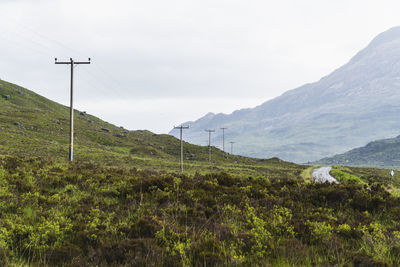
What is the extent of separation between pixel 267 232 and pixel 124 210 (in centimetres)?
405

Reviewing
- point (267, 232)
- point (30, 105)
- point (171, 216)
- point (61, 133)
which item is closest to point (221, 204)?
point (171, 216)

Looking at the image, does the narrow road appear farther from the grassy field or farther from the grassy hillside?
A: the grassy hillside

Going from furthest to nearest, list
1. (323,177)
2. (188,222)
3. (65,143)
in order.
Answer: (65,143) < (323,177) < (188,222)

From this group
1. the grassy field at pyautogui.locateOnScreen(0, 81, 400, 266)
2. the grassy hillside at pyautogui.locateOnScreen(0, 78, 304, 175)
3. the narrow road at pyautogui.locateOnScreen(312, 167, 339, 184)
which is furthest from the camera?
the grassy hillside at pyautogui.locateOnScreen(0, 78, 304, 175)

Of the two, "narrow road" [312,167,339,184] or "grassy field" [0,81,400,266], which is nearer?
"grassy field" [0,81,400,266]

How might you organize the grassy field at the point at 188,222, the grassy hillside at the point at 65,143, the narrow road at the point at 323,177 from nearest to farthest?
the grassy field at the point at 188,222
the narrow road at the point at 323,177
the grassy hillside at the point at 65,143

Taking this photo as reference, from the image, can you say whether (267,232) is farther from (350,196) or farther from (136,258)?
(350,196)

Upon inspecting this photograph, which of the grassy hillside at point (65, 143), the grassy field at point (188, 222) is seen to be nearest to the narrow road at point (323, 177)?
the grassy field at point (188, 222)

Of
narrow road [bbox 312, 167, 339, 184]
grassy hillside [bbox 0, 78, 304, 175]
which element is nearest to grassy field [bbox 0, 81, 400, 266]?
narrow road [bbox 312, 167, 339, 184]

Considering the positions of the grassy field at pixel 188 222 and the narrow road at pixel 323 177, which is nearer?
the grassy field at pixel 188 222

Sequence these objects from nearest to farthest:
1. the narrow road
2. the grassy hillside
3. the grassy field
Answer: the grassy field → the narrow road → the grassy hillside

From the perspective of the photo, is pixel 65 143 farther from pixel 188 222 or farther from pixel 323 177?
pixel 188 222

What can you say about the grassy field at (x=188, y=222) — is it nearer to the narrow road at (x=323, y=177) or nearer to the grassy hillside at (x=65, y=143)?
the narrow road at (x=323, y=177)

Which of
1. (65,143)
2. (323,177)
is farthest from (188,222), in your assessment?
(65,143)
